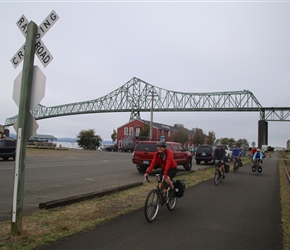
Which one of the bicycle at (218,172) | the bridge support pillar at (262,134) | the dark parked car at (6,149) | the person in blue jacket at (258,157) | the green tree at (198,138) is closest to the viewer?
the bicycle at (218,172)

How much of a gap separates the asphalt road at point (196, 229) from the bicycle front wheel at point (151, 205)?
147mm

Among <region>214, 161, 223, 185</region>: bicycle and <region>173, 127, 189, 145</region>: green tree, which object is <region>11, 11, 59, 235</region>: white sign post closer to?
<region>214, 161, 223, 185</region>: bicycle

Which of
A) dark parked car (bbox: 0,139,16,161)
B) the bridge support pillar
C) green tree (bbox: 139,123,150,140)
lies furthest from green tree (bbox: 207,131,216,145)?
dark parked car (bbox: 0,139,16,161)

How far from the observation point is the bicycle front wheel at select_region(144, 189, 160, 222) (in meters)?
6.46

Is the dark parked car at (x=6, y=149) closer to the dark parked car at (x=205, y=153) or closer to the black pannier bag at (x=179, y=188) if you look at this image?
the dark parked car at (x=205, y=153)

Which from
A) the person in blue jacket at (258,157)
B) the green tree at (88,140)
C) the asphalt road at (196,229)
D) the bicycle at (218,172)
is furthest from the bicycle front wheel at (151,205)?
the green tree at (88,140)

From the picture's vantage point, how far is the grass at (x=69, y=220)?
509cm

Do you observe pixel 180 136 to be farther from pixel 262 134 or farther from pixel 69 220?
pixel 69 220

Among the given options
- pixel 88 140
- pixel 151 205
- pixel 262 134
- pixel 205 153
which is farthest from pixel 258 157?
pixel 262 134

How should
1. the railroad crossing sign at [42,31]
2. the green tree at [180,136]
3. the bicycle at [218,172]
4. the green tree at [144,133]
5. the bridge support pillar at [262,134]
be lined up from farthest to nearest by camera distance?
the green tree at [180,136] < the bridge support pillar at [262,134] < the green tree at [144,133] < the bicycle at [218,172] < the railroad crossing sign at [42,31]

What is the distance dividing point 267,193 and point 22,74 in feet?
31.1

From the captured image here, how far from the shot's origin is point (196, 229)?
20.2ft

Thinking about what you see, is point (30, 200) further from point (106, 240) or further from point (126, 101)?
point (126, 101)

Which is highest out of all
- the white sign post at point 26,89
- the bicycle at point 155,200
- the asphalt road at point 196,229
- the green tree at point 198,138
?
the green tree at point 198,138
